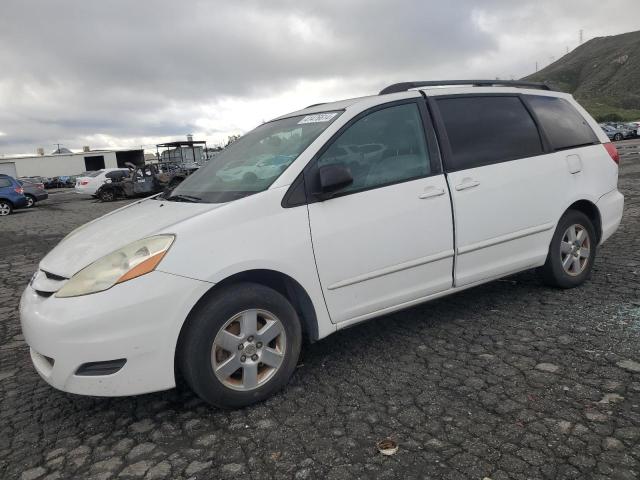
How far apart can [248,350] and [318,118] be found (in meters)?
1.61

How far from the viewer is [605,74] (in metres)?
126

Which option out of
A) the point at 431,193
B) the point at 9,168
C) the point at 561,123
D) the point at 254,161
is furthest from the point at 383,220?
the point at 9,168

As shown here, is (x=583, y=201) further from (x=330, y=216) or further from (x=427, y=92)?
(x=330, y=216)

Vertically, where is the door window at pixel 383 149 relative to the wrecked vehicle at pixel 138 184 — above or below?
below

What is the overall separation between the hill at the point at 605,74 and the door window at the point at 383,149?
7479 centimetres

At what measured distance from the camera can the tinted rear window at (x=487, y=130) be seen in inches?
147

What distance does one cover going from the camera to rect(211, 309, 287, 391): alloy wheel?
9.11 ft

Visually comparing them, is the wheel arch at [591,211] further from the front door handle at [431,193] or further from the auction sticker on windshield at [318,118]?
the auction sticker on windshield at [318,118]

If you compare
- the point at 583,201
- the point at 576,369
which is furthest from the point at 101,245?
the point at 583,201

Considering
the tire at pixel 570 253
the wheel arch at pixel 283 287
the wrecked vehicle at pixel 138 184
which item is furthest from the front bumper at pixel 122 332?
the wrecked vehicle at pixel 138 184

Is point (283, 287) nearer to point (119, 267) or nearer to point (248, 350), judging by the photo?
point (248, 350)

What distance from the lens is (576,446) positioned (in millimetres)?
2355

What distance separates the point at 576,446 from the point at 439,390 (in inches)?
30.5

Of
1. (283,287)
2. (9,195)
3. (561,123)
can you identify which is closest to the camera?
(283,287)
